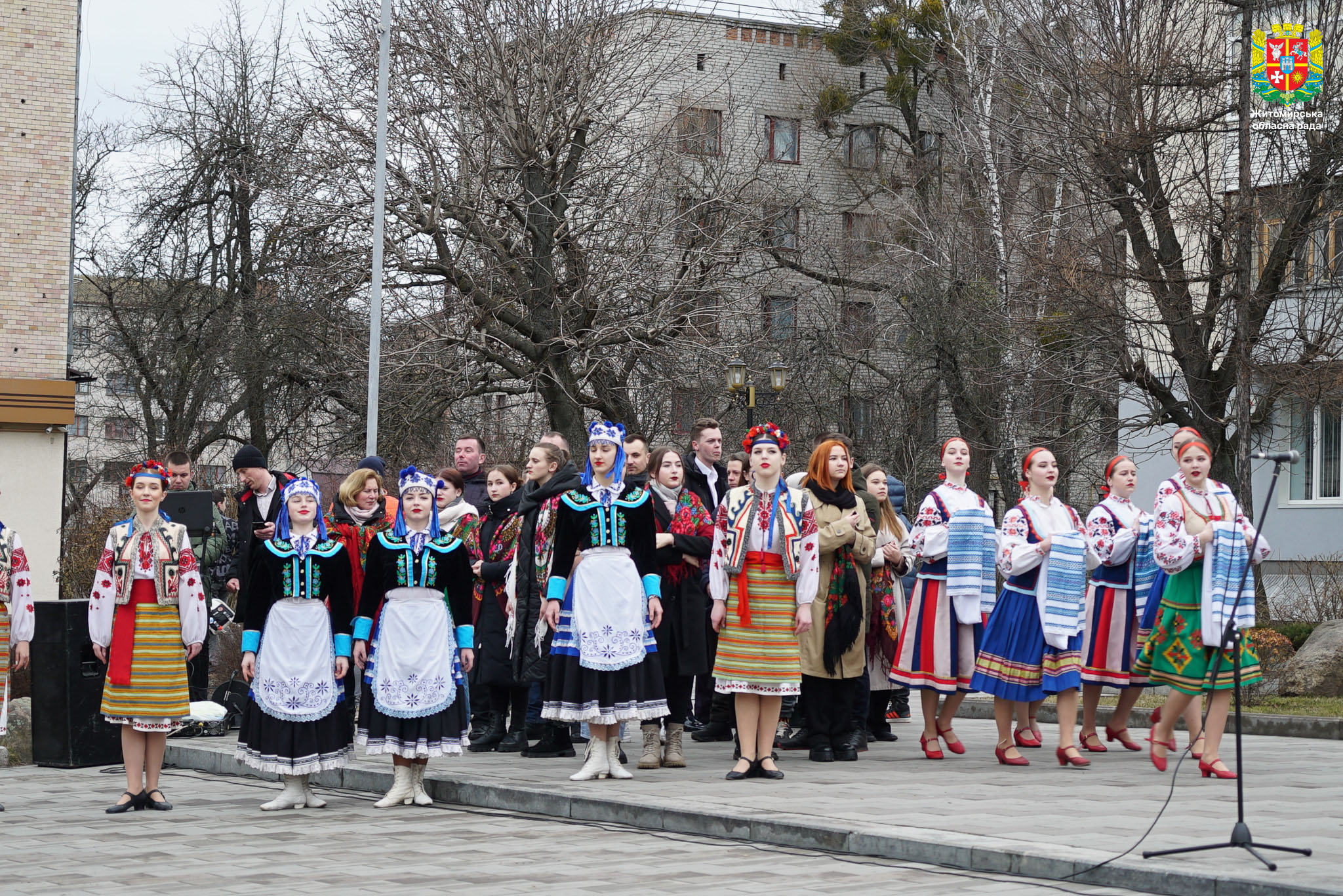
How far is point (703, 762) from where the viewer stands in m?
11.6

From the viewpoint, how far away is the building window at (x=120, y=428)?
37.8 m

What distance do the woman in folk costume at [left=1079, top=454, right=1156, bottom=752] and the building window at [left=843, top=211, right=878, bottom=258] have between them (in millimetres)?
27587

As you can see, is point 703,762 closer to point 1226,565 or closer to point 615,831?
point 615,831

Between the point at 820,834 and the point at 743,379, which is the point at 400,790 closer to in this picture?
the point at 820,834

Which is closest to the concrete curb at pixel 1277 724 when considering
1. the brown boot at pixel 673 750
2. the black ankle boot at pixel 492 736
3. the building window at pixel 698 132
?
the brown boot at pixel 673 750

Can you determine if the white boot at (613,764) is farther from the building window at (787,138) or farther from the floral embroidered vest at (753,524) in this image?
the building window at (787,138)

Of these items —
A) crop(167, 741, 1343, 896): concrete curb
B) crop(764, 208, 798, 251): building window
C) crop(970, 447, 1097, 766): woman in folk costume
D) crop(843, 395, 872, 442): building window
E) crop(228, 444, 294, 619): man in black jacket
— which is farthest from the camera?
crop(843, 395, 872, 442): building window

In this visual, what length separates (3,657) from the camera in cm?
1075

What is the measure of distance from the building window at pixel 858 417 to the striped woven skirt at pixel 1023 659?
2768 centimetres

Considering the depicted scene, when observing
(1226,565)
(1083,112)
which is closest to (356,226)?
(1083,112)

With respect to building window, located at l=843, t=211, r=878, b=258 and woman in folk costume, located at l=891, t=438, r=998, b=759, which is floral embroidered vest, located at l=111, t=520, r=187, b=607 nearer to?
woman in folk costume, located at l=891, t=438, r=998, b=759

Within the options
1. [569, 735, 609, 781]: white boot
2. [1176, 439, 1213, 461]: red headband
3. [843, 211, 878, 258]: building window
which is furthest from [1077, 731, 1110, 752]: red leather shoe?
[843, 211, 878, 258]: building window

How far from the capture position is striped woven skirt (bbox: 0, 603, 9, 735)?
1071 cm

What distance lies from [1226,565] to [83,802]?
762cm
